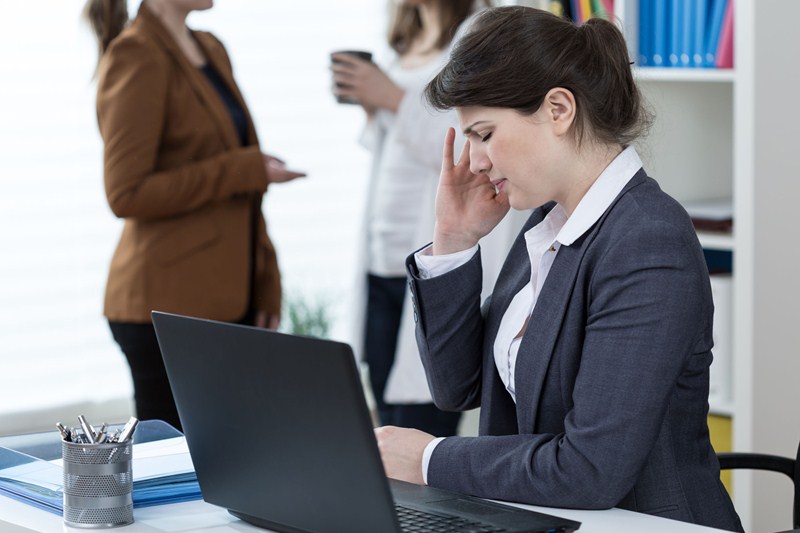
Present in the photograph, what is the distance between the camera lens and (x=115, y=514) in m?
1.41

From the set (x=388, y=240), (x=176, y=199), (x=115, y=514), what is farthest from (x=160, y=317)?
(x=388, y=240)

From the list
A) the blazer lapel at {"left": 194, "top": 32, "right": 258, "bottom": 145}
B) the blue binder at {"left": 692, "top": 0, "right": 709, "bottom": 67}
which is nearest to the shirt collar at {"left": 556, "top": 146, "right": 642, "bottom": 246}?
the blazer lapel at {"left": 194, "top": 32, "right": 258, "bottom": 145}

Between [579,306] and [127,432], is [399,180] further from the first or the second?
[127,432]

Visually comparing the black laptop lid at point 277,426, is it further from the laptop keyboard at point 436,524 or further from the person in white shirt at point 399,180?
the person in white shirt at point 399,180

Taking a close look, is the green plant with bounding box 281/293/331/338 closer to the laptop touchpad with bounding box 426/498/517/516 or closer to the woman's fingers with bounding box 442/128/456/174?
the woman's fingers with bounding box 442/128/456/174

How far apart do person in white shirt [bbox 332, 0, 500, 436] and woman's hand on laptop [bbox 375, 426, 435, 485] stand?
1.42 meters

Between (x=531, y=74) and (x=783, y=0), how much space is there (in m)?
1.35

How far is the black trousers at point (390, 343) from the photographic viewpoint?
312 cm

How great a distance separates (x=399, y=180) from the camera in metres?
3.06

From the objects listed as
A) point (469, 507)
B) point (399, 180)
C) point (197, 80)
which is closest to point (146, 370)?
point (197, 80)

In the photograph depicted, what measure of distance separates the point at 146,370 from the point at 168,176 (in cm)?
43

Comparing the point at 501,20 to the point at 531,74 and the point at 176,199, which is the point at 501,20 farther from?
the point at 176,199

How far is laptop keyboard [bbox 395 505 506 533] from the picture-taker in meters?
1.32

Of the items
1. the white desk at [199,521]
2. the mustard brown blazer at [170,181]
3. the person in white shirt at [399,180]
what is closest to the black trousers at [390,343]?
the person in white shirt at [399,180]
